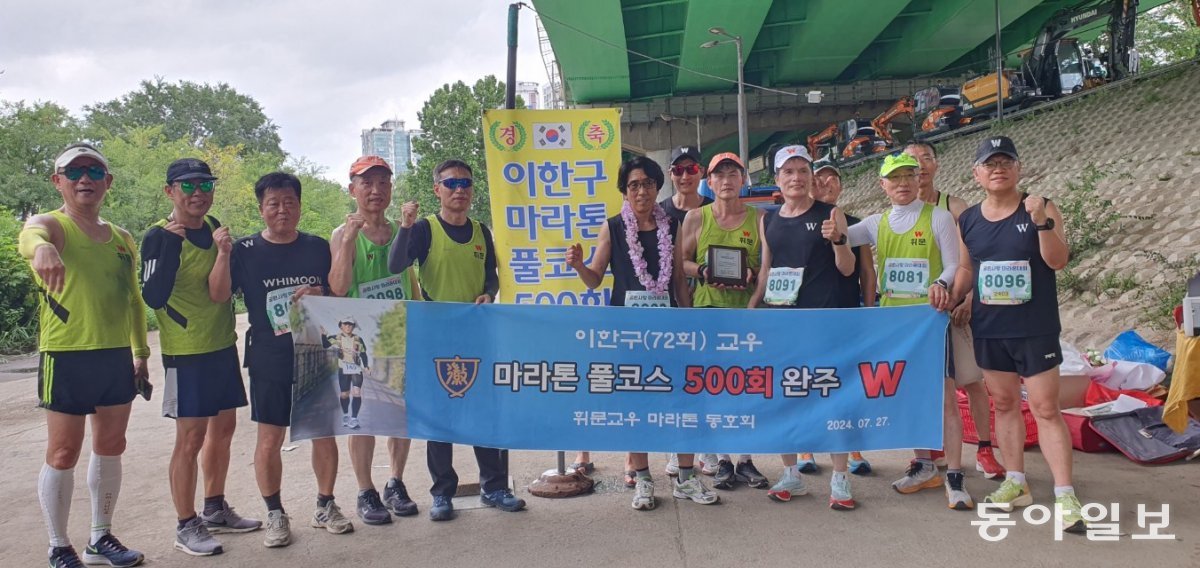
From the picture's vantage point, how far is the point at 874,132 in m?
27.8

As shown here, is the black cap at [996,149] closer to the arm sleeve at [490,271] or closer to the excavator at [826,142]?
the arm sleeve at [490,271]

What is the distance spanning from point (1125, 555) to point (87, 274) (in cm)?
493

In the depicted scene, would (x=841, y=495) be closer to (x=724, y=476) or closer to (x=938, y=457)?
(x=724, y=476)

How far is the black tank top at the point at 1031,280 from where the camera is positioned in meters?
3.70

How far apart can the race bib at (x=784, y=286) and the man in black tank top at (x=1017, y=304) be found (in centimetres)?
89

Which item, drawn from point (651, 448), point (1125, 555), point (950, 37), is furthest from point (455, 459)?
point (950, 37)

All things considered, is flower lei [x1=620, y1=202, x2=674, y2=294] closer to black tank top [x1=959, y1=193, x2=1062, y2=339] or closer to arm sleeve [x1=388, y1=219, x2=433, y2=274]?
arm sleeve [x1=388, y1=219, x2=433, y2=274]

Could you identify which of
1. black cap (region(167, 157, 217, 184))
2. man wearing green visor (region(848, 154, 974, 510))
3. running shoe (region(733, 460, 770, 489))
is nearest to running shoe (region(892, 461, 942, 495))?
man wearing green visor (region(848, 154, 974, 510))

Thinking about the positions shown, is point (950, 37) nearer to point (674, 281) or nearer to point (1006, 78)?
point (1006, 78)

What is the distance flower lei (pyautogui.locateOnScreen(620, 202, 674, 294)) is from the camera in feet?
13.8

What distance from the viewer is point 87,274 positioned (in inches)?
142

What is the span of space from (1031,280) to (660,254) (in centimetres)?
187

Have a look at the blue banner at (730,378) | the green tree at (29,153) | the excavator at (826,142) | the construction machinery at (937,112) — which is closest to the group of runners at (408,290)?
the blue banner at (730,378)

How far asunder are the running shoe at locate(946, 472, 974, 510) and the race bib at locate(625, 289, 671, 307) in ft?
5.97
